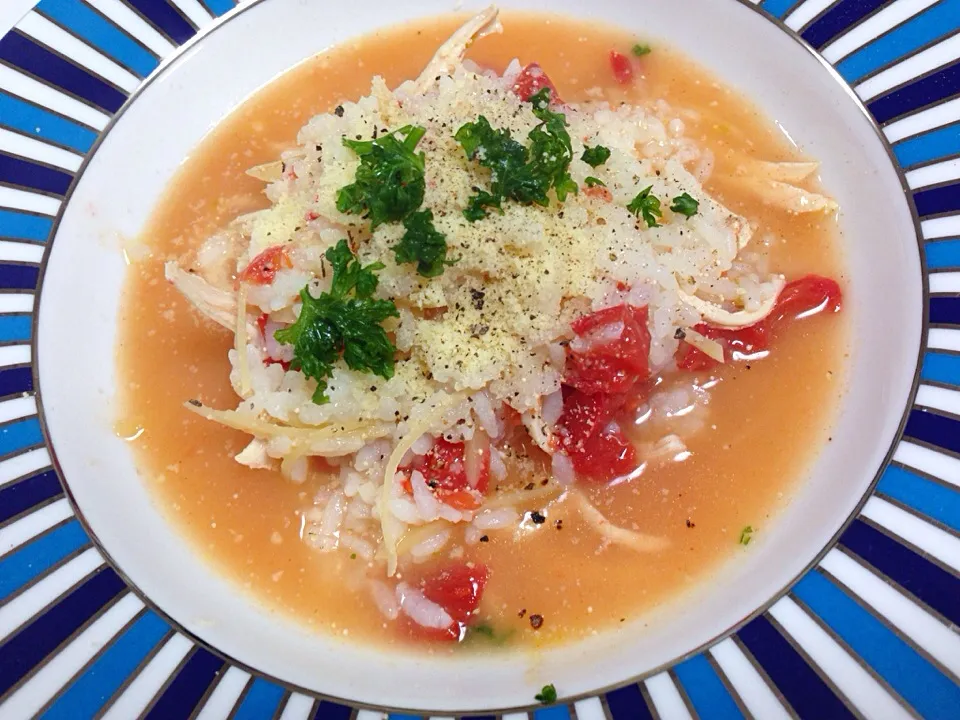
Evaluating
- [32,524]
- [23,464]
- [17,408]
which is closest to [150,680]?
[32,524]

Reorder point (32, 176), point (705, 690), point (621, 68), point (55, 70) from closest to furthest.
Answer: point (705, 690)
point (32, 176)
point (55, 70)
point (621, 68)

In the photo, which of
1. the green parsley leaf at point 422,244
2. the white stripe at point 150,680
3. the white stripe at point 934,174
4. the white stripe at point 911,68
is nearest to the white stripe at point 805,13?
the white stripe at point 911,68

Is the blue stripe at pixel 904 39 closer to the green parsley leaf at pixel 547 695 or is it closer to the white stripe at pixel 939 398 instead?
the white stripe at pixel 939 398

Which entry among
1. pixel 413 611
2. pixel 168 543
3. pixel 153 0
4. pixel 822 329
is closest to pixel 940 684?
pixel 822 329

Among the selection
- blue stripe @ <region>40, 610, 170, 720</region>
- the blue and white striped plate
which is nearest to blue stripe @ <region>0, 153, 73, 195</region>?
the blue and white striped plate

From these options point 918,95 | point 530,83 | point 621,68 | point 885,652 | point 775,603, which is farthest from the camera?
point 621,68

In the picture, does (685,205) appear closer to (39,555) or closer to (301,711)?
(301,711)

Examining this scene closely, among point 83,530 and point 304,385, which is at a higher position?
point 304,385

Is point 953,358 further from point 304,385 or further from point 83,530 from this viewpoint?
point 83,530
